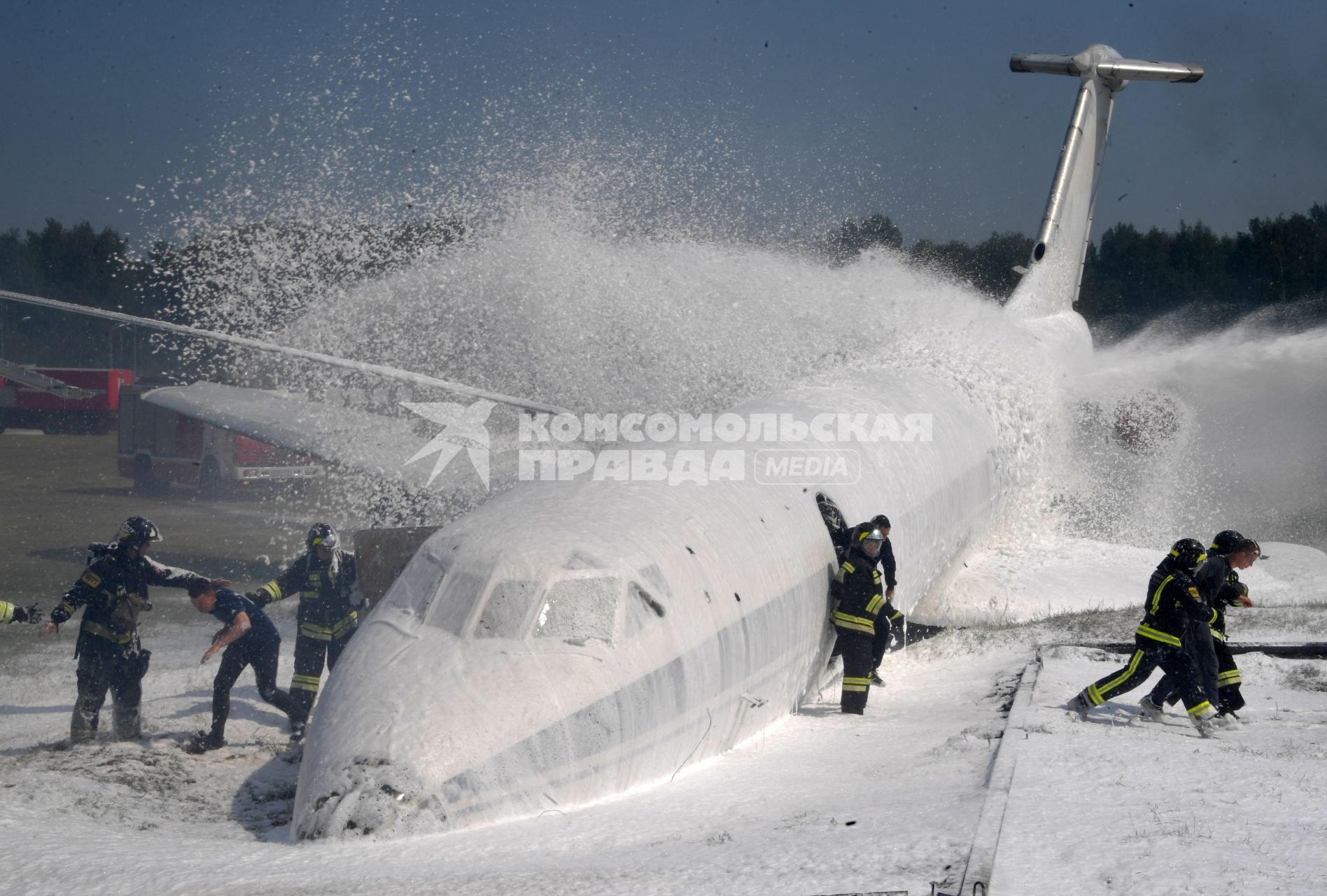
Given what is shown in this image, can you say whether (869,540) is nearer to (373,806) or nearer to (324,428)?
(373,806)

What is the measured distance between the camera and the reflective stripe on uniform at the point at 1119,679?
9.03m

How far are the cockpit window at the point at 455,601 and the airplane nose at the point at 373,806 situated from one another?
3.54 feet

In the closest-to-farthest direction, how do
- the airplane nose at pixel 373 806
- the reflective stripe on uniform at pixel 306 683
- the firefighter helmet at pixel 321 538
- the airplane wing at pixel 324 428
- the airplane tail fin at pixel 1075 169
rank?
the airplane nose at pixel 373 806, the reflective stripe on uniform at pixel 306 683, the firefighter helmet at pixel 321 538, the airplane wing at pixel 324 428, the airplane tail fin at pixel 1075 169

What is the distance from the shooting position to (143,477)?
3384cm

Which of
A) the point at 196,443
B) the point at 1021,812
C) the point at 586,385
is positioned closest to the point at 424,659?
the point at 1021,812

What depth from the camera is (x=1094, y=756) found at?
7.54 metres

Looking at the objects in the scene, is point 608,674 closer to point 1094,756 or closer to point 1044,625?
point 1094,756

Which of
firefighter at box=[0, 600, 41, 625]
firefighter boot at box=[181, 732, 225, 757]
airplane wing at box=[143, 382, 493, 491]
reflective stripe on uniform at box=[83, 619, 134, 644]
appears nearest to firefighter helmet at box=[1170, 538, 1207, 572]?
firefighter boot at box=[181, 732, 225, 757]

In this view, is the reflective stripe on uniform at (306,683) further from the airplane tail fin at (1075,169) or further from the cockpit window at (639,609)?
the airplane tail fin at (1075,169)

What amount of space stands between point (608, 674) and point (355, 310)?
17.4 metres

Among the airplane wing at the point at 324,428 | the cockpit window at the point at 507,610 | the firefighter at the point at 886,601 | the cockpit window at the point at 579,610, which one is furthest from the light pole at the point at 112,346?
the cockpit window at the point at 579,610

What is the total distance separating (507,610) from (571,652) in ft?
1.61

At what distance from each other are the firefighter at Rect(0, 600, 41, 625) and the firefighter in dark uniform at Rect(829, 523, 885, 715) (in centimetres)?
743

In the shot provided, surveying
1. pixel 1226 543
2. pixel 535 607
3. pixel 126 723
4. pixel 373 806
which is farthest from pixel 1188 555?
pixel 126 723
